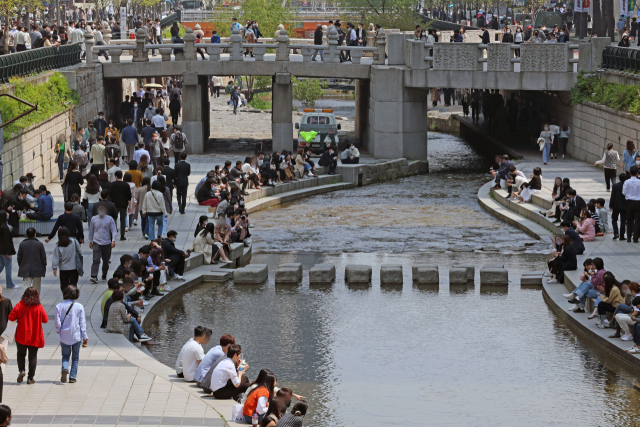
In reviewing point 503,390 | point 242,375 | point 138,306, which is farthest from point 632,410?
point 138,306

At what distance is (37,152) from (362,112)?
20.2 metres

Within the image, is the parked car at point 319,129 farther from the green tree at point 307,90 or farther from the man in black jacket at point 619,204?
the green tree at point 307,90

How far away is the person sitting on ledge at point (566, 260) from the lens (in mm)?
19625

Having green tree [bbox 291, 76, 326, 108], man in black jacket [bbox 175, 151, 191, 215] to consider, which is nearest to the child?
man in black jacket [bbox 175, 151, 191, 215]

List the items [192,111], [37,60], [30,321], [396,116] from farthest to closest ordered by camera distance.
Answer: [192,111], [396,116], [37,60], [30,321]

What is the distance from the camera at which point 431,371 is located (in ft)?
48.9

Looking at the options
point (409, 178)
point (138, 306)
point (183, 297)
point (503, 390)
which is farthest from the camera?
point (409, 178)

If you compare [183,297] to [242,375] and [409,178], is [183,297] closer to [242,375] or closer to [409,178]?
[242,375]

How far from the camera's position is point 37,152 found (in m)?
29.0

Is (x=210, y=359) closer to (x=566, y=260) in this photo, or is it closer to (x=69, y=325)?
(x=69, y=325)

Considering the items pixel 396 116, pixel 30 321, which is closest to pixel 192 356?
pixel 30 321

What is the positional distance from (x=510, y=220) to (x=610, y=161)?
334 cm

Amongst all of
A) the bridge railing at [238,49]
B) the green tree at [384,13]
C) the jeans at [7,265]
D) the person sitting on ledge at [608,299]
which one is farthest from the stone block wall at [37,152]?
the green tree at [384,13]

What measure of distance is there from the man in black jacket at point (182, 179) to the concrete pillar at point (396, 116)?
607 inches
